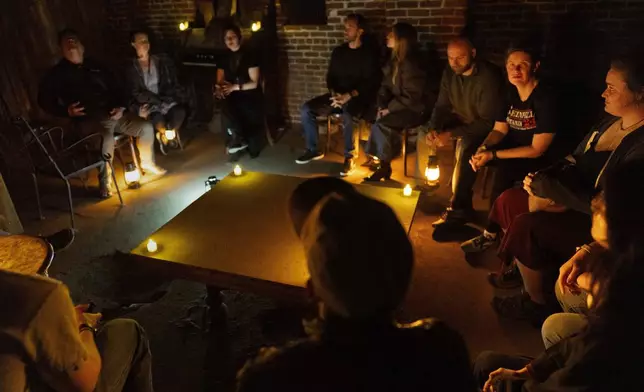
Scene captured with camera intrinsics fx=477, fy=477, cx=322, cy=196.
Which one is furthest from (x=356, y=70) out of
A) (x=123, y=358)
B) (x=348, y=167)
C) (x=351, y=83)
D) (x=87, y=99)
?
(x=123, y=358)

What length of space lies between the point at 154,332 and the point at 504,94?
2617mm

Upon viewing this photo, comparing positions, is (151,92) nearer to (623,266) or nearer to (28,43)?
(28,43)

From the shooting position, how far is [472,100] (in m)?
3.38

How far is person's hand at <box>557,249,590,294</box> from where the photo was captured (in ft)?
6.18

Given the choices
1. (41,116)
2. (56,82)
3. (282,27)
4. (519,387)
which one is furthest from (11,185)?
(519,387)

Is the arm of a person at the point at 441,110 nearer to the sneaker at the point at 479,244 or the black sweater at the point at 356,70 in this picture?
the black sweater at the point at 356,70

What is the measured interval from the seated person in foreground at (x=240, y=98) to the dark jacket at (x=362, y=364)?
152 inches

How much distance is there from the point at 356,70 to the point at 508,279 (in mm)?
2439

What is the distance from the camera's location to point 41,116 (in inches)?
218

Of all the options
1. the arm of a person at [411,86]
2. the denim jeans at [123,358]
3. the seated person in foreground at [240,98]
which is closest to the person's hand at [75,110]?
the seated person in foreground at [240,98]

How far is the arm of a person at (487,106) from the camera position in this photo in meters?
3.24

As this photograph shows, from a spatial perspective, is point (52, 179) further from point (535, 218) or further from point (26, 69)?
point (535, 218)

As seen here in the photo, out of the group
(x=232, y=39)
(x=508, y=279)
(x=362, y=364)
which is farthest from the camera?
(x=232, y=39)

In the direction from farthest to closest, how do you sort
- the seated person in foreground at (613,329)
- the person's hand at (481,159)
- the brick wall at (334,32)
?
the brick wall at (334,32), the person's hand at (481,159), the seated person in foreground at (613,329)
